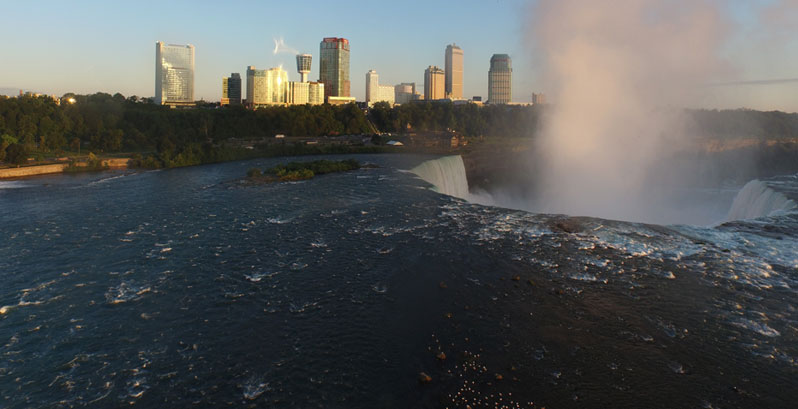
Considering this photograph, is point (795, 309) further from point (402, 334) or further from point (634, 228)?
point (402, 334)

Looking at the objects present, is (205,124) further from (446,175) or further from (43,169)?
(446,175)

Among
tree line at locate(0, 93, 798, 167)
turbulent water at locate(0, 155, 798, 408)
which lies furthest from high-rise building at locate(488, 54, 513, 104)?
turbulent water at locate(0, 155, 798, 408)

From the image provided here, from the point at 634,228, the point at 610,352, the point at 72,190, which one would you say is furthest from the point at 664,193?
the point at 72,190

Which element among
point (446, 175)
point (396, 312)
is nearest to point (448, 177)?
point (446, 175)

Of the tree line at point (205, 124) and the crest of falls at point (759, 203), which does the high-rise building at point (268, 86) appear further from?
the crest of falls at point (759, 203)

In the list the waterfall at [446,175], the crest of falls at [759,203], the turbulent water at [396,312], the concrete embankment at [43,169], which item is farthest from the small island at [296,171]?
the crest of falls at [759,203]

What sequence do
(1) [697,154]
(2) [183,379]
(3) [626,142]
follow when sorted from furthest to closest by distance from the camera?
(1) [697,154] < (3) [626,142] < (2) [183,379]

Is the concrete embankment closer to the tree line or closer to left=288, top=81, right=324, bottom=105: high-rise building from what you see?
the tree line
